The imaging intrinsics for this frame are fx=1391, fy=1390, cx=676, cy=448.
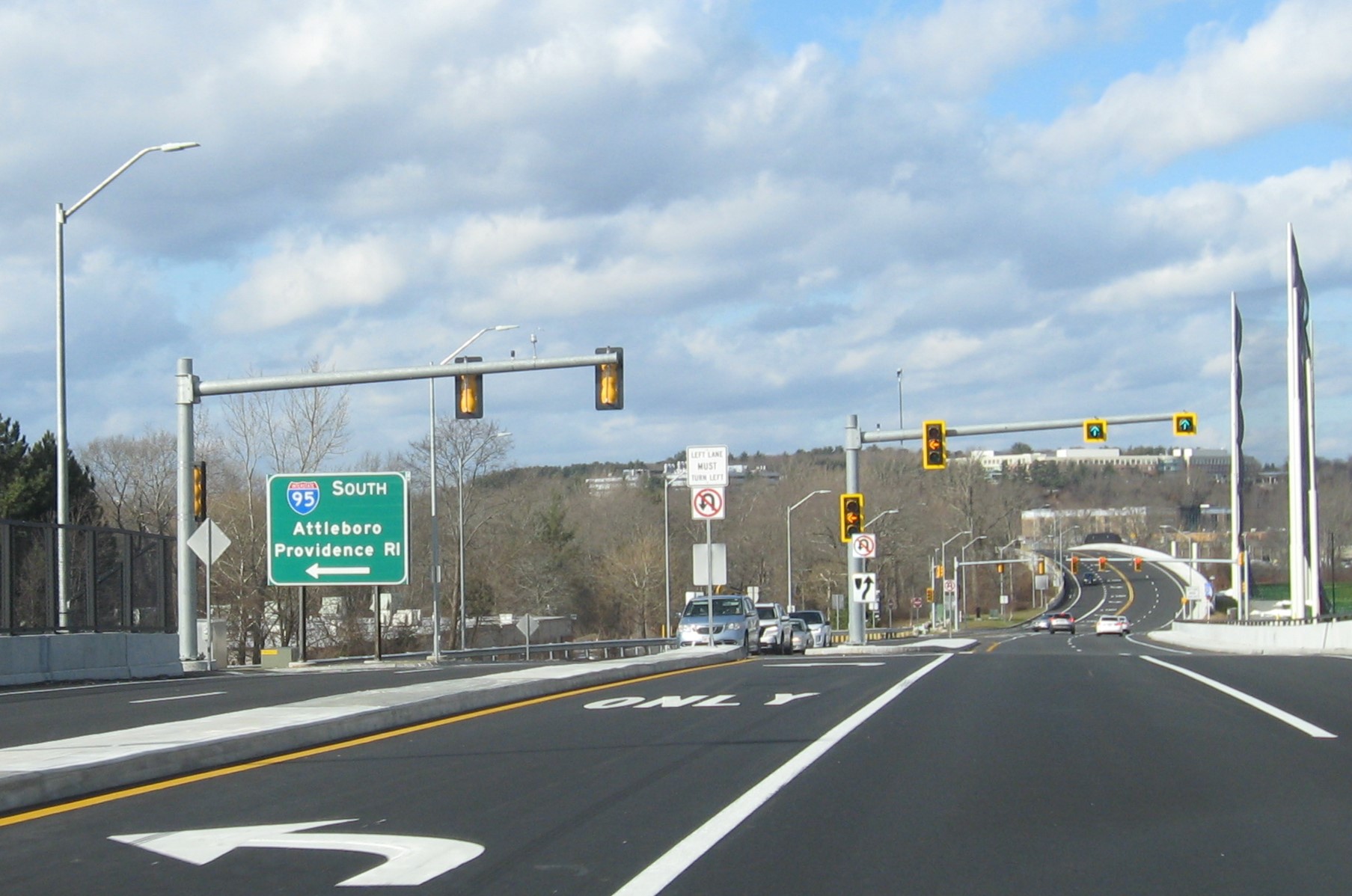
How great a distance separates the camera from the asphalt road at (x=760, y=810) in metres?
6.49

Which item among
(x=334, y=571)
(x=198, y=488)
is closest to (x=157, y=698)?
(x=198, y=488)

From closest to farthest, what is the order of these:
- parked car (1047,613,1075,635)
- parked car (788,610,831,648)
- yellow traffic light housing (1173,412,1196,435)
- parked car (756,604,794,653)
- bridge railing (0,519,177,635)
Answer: bridge railing (0,519,177,635) < yellow traffic light housing (1173,412,1196,435) < parked car (756,604,794,653) < parked car (788,610,831,648) < parked car (1047,613,1075,635)

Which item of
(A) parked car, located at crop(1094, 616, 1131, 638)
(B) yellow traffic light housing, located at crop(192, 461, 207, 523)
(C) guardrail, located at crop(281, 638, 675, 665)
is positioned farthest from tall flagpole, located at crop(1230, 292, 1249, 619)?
(B) yellow traffic light housing, located at crop(192, 461, 207, 523)

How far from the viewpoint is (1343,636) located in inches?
1284

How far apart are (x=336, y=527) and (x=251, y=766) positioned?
936 inches

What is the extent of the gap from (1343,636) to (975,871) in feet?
98.0

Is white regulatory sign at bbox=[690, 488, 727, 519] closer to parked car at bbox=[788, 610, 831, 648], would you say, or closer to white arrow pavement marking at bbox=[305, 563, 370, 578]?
white arrow pavement marking at bbox=[305, 563, 370, 578]

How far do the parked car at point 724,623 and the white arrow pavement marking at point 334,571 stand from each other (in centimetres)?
921

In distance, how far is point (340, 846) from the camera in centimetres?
723

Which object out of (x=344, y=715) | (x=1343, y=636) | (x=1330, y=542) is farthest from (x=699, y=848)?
(x=1330, y=542)

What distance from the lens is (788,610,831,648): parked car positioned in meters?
53.4

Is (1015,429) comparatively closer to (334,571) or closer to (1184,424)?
(1184,424)

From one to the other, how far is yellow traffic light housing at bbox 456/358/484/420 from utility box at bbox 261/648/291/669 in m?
12.6

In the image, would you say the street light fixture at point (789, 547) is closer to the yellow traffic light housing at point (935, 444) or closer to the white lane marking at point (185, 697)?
the yellow traffic light housing at point (935, 444)
